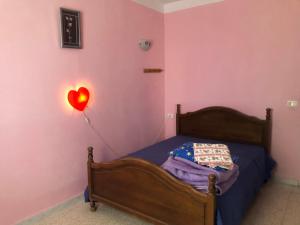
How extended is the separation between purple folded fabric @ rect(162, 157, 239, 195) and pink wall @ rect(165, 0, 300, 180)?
142cm

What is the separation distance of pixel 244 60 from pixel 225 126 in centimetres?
95

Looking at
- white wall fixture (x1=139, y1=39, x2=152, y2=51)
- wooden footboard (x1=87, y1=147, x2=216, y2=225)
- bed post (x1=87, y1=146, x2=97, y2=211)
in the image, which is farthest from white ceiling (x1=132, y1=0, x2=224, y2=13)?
wooden footboard (x1=87, y1=147, x2=216, y2=225)

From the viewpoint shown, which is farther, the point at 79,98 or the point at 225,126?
the point at 225,126

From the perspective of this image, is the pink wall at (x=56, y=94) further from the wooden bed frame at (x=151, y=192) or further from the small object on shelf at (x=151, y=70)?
the wooden bed frame at (x=151, y=192)

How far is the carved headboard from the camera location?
10.7 ft

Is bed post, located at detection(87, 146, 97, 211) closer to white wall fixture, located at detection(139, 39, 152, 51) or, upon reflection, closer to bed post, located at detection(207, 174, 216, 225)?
bed post, located at detection(207, 174, 216, 225)

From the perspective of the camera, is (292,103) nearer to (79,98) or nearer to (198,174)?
(198,174)

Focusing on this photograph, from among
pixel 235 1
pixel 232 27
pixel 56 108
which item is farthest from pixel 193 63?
pixel 56 108

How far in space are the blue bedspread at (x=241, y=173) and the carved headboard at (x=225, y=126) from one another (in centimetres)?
14

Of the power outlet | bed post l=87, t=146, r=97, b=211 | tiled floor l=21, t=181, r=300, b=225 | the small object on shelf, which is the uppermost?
the small object on shelf

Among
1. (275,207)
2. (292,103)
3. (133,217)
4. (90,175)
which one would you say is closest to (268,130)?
(292,103)

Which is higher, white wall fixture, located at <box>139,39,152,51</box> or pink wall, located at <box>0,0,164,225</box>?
white wall fixture, located at <box>139,39,152,51</box>

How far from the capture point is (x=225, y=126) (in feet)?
11.6

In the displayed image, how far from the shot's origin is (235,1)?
11.2ft
